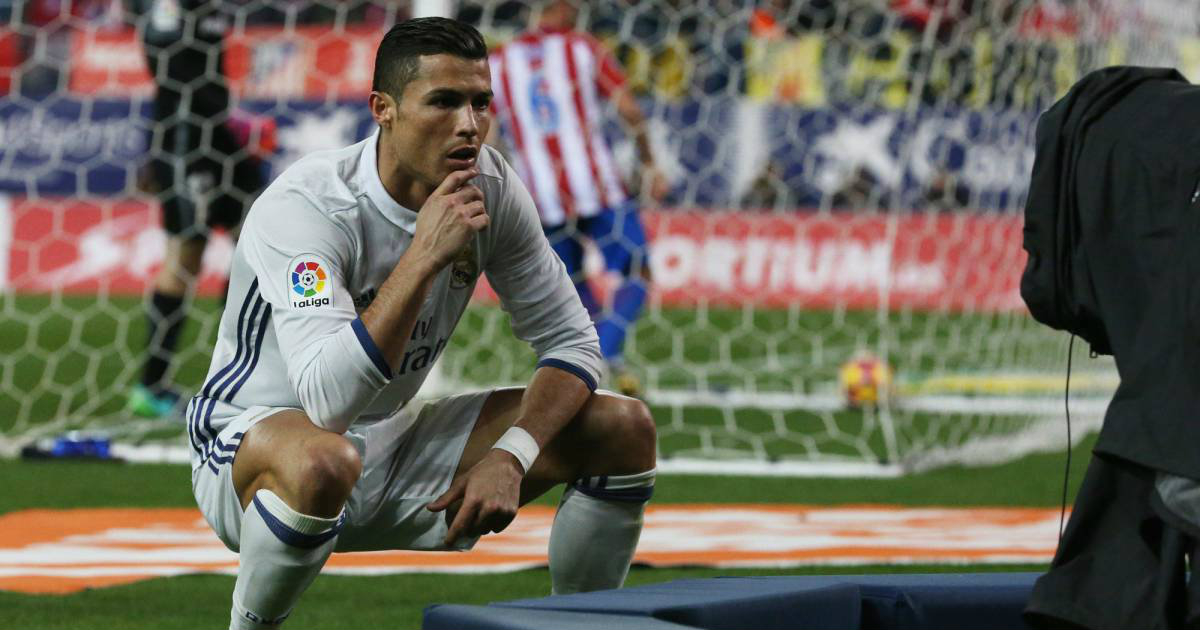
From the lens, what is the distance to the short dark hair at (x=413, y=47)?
9.28ft

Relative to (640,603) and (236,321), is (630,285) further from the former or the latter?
(640,603)

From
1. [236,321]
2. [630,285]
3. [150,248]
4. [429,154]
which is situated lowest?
[150,248]

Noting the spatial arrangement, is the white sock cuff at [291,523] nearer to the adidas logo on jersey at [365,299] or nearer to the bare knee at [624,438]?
the adidas logo on jersey at [365,299]

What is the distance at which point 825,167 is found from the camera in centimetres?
1105

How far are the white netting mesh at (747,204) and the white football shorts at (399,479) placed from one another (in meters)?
2.78

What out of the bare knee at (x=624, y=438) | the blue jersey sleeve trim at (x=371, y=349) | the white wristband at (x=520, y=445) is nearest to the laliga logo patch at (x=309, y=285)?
the blue jersey sleeve trim at (x=371, y=349)

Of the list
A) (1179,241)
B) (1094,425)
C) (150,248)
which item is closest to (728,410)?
(1094,425)

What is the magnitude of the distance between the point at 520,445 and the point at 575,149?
411 cm

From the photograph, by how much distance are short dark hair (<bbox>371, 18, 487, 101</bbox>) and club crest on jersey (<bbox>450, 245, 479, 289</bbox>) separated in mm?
315

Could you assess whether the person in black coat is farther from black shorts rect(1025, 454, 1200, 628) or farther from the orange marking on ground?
the orange marking on ground

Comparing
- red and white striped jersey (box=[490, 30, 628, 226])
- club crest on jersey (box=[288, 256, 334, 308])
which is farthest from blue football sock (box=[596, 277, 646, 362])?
club crest on jersey (box=[288, 256, 334, 308])

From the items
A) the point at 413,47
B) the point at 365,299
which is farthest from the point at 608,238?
the point at 413,47

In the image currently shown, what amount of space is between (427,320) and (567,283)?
30 centimetres

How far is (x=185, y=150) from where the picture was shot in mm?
6645
